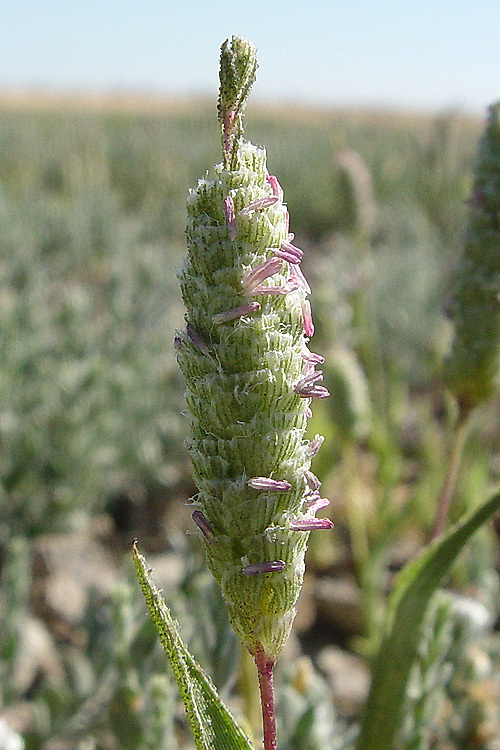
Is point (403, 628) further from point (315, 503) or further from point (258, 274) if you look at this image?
point (258, 274)

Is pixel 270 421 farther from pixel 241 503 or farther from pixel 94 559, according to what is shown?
pixel 94 559

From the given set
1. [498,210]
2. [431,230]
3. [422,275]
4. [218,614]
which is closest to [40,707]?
[218,614]

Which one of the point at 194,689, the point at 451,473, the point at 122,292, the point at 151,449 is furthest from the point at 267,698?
the point at 122,292

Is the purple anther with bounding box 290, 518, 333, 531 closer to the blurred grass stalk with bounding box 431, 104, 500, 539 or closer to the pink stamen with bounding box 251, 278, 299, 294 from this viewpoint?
the pink stamen with bounding box 251, 278, 299, 294

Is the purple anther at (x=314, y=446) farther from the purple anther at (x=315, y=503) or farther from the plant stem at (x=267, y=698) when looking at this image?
the plant stem at (x=267, y=698)

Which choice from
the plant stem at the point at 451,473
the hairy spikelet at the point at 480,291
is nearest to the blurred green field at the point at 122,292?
the hairy spikelet at the point at 480,291

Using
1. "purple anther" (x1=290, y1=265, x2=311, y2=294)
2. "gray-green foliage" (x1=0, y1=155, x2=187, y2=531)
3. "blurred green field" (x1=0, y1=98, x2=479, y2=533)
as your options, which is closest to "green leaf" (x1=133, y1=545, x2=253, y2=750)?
"purple anther" (x1=290, y1=265, x2=311, y2=294)
